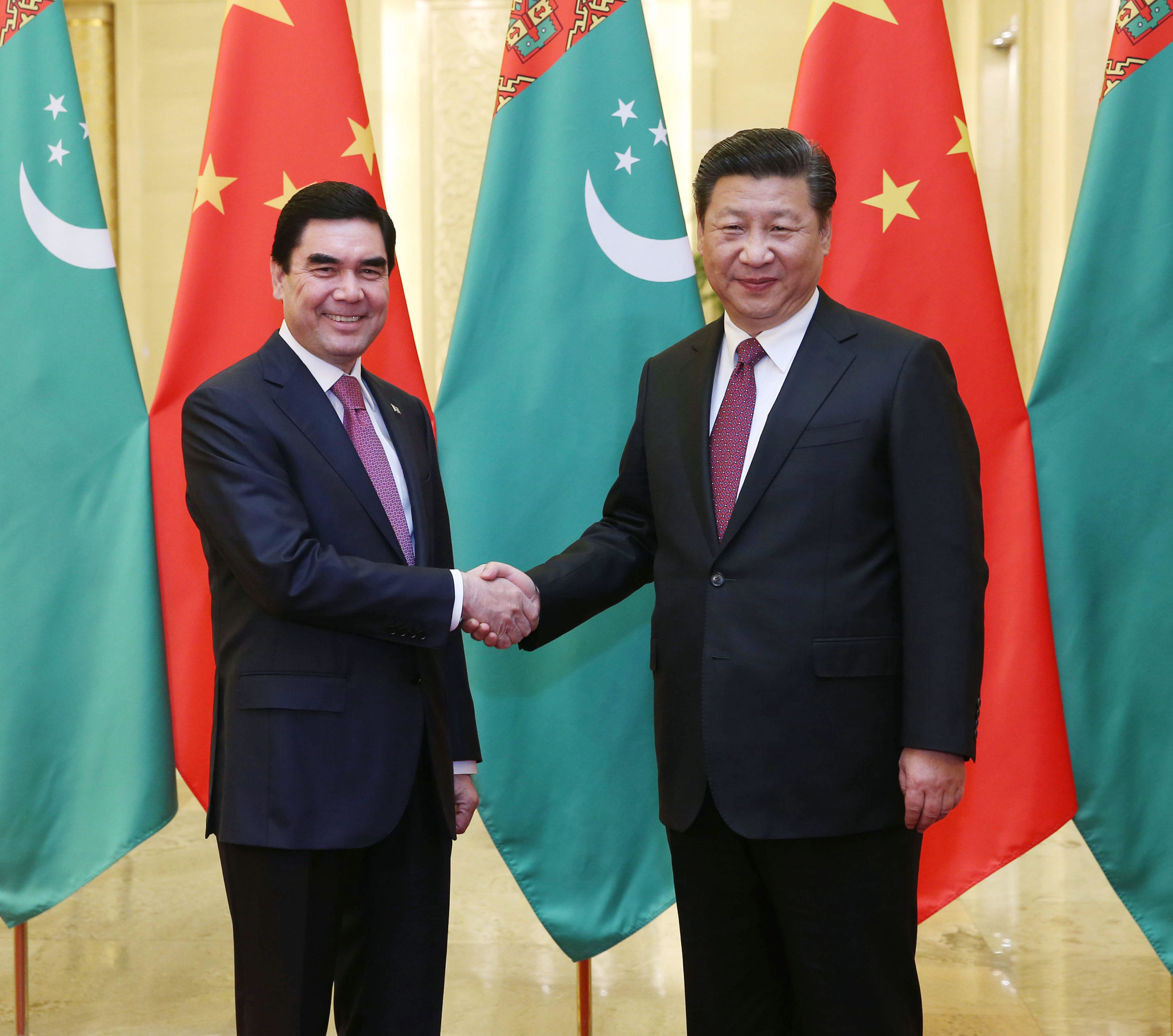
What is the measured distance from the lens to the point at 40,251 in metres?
2.43

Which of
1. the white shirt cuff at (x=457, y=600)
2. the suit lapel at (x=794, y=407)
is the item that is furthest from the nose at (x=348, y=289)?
the suit lapel at (x=794, y=407)

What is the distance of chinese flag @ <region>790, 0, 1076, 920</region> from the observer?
2.32 metres

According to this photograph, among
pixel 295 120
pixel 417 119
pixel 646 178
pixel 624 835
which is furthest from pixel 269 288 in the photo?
pixel 417 119

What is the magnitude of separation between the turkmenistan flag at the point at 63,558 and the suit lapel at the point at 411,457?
738 millimetres

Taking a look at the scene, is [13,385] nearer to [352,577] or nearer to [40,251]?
[40,251]

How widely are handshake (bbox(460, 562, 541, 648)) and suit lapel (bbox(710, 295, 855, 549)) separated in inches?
16.7

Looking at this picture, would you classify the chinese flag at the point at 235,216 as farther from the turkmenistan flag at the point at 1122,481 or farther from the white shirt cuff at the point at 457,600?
the turkmenistan flag at the point at 1122,481

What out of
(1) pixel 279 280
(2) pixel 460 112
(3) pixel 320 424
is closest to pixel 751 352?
(3) pixel 320 424

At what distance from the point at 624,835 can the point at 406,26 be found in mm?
3431

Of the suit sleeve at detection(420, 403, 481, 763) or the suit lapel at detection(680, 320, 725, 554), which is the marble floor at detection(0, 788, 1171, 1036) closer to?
the suit sleeve at detection(420, 403, 481, 763)

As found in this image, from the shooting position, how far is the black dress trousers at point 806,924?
1.71 metres

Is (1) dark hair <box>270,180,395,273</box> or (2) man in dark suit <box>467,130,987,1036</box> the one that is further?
(1) dark hair <box>270,180,395,273</box>

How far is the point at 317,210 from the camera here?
1.87m

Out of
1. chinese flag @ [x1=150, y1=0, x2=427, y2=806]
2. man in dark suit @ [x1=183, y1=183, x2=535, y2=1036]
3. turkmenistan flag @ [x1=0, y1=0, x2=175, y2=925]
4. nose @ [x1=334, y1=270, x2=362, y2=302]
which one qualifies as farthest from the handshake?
turkmenistan flag @ [x1=0, y1=0, x2=175, y2=925]
